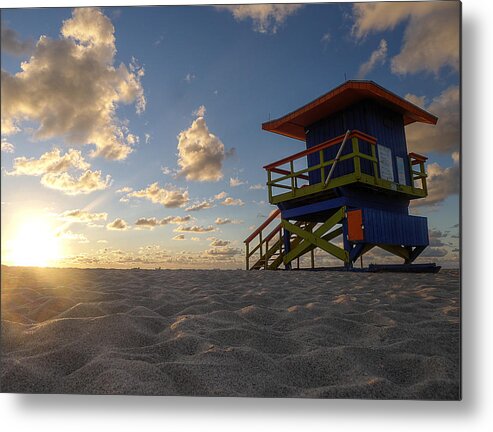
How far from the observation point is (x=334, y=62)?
3.74 metres

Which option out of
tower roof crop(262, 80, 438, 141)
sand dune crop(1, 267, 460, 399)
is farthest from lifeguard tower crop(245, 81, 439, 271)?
sand dune crop(1, 267, 460, 399)

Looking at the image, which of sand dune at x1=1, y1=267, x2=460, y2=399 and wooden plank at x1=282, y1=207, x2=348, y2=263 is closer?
sand dune at x1=1, y1=267, x2=460, y2=399

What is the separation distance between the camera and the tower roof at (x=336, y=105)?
7070 mm

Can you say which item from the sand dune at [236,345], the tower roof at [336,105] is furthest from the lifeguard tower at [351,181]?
the sand dune at [236,345]

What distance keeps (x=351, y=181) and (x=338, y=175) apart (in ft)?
5.02

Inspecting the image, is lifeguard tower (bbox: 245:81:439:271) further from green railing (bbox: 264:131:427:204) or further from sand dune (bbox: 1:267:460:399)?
Answer: sand dune (bbox: 1:267:460:399)

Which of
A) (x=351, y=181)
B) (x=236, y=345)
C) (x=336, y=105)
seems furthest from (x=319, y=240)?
(x=236, y=345)

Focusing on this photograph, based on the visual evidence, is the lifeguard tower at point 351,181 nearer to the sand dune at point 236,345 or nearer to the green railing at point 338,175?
the green railing at point 338,175

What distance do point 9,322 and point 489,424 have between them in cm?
328

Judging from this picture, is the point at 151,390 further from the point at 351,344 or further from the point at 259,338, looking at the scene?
the point at 351,344

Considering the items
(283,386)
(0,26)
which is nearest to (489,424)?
(283,386)

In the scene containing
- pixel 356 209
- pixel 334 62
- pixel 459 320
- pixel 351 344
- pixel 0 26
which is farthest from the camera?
pixel 356 209

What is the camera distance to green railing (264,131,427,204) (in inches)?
288

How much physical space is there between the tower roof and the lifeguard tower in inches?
0.6
